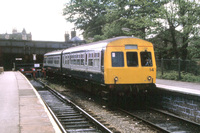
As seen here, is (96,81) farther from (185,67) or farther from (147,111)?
(185,67)

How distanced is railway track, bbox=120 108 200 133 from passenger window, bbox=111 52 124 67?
199 cm

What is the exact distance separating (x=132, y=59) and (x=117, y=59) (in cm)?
70

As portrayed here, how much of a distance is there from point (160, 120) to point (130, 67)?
2.86 metres

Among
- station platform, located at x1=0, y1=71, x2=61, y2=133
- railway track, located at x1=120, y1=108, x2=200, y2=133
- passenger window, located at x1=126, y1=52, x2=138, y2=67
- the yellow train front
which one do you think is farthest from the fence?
station platform, located at x1=0, y1=71, x2=61, y2=133

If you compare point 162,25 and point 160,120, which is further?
point 162,25

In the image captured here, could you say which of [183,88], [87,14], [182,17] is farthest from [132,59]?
[87,14]

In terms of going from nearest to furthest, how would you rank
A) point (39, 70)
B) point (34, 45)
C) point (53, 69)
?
point (53, 69)
point (39, 70)
point (34, 45)

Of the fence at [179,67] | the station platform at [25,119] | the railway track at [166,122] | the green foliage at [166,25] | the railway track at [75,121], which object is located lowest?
the railway track at [166,122]

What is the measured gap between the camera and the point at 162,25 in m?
22.0

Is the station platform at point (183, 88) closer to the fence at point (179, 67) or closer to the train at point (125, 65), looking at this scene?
the train at point (125, 65)

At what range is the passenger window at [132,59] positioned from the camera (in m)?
11.8

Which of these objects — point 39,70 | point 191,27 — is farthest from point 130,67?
point 39,70

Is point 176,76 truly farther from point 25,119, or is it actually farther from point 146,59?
point 25,119

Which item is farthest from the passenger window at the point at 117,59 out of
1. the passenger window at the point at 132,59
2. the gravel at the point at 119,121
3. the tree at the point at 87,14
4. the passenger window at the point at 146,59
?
the tree at the point at 87,14
